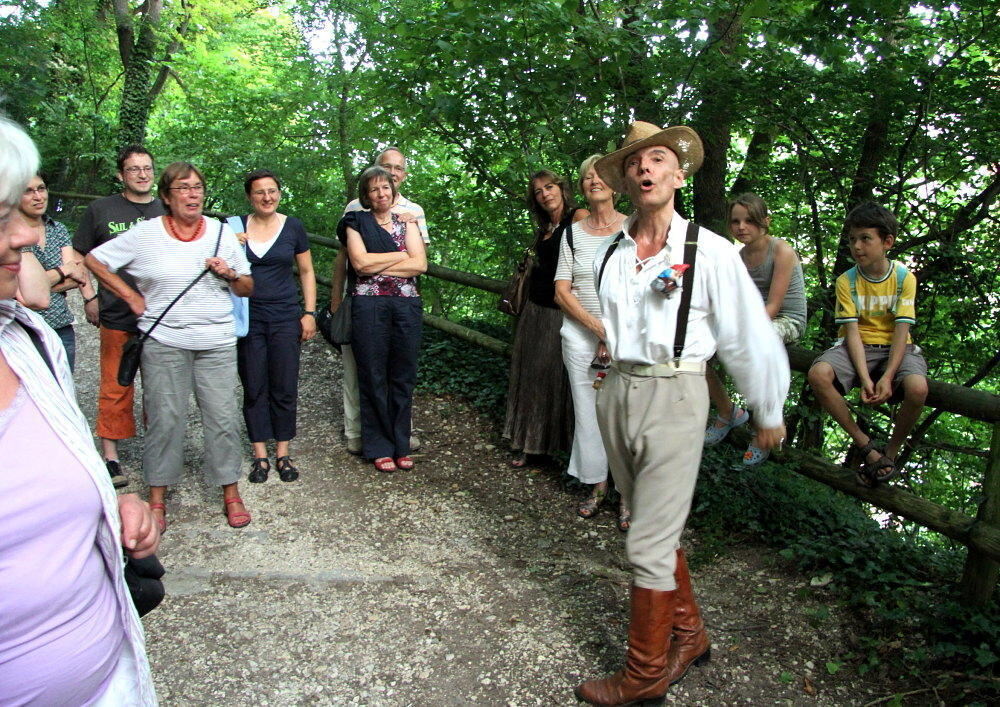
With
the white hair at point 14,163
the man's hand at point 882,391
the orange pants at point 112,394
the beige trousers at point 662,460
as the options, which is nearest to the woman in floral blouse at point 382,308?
the orange pants at point 112,394

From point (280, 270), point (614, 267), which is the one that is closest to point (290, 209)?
point (280, 270)

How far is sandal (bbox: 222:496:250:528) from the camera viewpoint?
4.25 m

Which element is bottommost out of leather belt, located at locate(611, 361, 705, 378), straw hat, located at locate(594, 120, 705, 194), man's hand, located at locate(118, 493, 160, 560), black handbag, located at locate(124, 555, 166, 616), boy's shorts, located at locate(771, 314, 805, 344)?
black handbag, located at locate(124, 555, 166, 616)

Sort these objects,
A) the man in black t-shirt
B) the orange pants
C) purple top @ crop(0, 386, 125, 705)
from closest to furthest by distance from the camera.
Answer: purple top @ crop(0, 386, 125, 705) → the man in black t-shirt → the orange pants

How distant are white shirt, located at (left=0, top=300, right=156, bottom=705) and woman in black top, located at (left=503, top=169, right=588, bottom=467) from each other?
11.2 ft

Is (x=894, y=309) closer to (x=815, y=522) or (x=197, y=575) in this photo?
(x=815, y=522)

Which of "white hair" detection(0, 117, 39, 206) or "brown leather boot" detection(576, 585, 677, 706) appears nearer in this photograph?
"white hair" detection(0, 117, 39, 206)

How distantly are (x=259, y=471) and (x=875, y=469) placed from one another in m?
3.53

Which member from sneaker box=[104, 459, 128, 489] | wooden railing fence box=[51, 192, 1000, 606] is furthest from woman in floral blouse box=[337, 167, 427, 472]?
wooden railing fence box=[51, 192, 1000, 606]

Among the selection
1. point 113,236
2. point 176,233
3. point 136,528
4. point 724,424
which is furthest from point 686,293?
point 113,236

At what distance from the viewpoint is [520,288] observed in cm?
505

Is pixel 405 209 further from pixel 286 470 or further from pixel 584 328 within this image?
pixel 286 470

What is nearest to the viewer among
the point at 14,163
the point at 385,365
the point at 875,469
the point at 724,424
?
the point at 14,163

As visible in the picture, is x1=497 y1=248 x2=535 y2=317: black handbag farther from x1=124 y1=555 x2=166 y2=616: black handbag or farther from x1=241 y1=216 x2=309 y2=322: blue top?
x1=124 y1=555 x2=166 y2=616: black handbag
